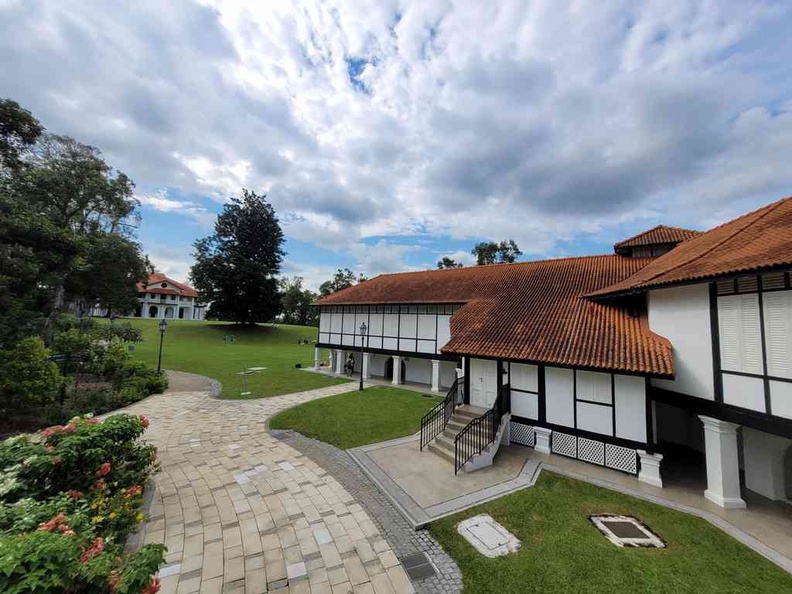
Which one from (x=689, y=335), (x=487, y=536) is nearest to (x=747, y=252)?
(x=689, y=335)

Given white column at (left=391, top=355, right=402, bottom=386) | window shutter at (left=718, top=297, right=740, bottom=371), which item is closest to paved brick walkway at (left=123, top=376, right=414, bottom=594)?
window shutter at (left=718, top=297, right=740, bottom=371)

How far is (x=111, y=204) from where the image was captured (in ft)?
75.7

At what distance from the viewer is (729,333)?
6.90m

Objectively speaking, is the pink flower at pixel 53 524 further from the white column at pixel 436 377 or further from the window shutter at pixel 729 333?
the white column at pixel 436 377

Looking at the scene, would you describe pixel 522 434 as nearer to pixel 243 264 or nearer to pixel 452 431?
pixel 452 431

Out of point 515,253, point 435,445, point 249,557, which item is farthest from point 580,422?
point 515,253

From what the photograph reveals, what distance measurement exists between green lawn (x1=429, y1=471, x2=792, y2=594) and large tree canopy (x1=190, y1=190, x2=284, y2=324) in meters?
43.1

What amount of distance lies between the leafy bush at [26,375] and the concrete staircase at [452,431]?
13.0 m

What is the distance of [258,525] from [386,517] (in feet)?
7.99

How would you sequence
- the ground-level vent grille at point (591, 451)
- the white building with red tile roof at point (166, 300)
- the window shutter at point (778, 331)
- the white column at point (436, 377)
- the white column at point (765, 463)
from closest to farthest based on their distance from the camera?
the window shutter at point (778, 331) → the white column at point (765, 463) → the ground-level vent grille at point (591, 451) → the white column at point (436, 377) → the white building with red tile roof at point (166, 300)

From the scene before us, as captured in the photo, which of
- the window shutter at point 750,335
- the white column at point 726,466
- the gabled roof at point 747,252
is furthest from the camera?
the white column at point 726,466

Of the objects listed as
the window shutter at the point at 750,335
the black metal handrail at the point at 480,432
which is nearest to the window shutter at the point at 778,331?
the window shutter at the point at 750,335

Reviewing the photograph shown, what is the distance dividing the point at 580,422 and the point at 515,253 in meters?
31.9

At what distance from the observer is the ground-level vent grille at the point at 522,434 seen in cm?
1002
